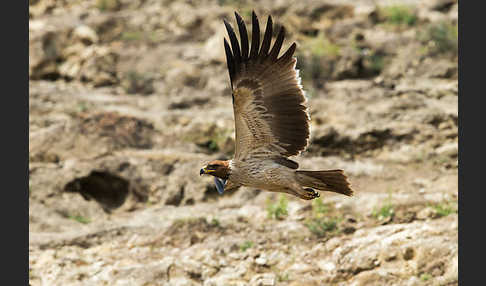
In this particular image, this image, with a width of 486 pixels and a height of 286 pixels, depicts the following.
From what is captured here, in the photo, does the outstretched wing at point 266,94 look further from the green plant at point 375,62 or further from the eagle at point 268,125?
the green plant at point 375,62

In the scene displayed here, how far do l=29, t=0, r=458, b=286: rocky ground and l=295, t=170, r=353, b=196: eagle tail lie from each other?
1468 millimetres

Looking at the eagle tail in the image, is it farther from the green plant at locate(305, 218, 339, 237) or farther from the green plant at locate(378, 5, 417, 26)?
the green plant at locate(378, 5, 417, 26)

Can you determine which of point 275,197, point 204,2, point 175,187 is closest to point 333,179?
point 275,197

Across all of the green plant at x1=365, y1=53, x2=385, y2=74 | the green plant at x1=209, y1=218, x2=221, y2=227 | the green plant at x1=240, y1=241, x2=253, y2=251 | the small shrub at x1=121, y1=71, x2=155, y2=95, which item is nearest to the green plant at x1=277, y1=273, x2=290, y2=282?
the green plant at x1=240, y1=241, x2=253, y2=251

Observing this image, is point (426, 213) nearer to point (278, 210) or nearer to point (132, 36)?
point (278, 210)

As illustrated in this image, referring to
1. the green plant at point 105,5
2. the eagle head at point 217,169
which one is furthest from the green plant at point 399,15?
the eagle head at point 217,169

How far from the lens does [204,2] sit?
1460 centimetres

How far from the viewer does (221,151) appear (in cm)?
896

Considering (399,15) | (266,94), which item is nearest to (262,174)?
(266,94)

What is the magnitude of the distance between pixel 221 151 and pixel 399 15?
232 inches

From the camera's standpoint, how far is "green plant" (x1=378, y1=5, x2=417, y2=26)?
40.0 ft

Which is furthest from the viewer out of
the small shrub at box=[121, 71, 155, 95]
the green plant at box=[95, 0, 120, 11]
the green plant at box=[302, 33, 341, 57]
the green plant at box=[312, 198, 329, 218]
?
the green plant at box=[95, 0, 120, 11]

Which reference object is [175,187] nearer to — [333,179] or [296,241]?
[296,241]

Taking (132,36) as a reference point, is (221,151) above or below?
below
